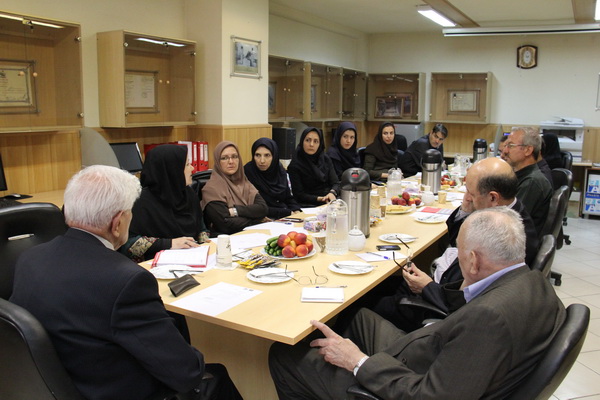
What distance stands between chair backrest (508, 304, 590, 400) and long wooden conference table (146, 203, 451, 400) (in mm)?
760

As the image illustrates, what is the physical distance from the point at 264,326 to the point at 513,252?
0.91 m

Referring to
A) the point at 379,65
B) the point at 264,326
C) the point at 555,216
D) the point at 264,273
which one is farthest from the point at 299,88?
the point at 264,326

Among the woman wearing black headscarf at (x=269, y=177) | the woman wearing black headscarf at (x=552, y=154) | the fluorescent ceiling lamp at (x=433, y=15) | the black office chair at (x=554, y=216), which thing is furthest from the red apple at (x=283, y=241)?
the fluorescent ceiling lamp at (x=433, y=15)

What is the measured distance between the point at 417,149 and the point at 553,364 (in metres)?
5.47

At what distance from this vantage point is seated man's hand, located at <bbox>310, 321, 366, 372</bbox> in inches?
76.0

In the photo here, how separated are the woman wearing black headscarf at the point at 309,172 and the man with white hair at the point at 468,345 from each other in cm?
292

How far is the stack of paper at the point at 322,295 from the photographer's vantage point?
2.19m

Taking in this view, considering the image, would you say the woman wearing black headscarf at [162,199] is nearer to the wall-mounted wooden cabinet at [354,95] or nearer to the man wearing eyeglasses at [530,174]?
the man wearing eyeglasses at [530,174]

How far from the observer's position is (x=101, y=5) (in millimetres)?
4887

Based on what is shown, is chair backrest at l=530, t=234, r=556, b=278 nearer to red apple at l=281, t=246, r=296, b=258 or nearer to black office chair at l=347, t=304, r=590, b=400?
black office chair at l=347, t=304, r=590, b=400

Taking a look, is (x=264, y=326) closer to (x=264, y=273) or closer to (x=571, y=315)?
(x=264, y=273)

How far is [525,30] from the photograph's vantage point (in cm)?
809

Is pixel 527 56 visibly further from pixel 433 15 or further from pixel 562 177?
pixel 562 177

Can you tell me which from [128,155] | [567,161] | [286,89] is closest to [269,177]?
[128,155]
